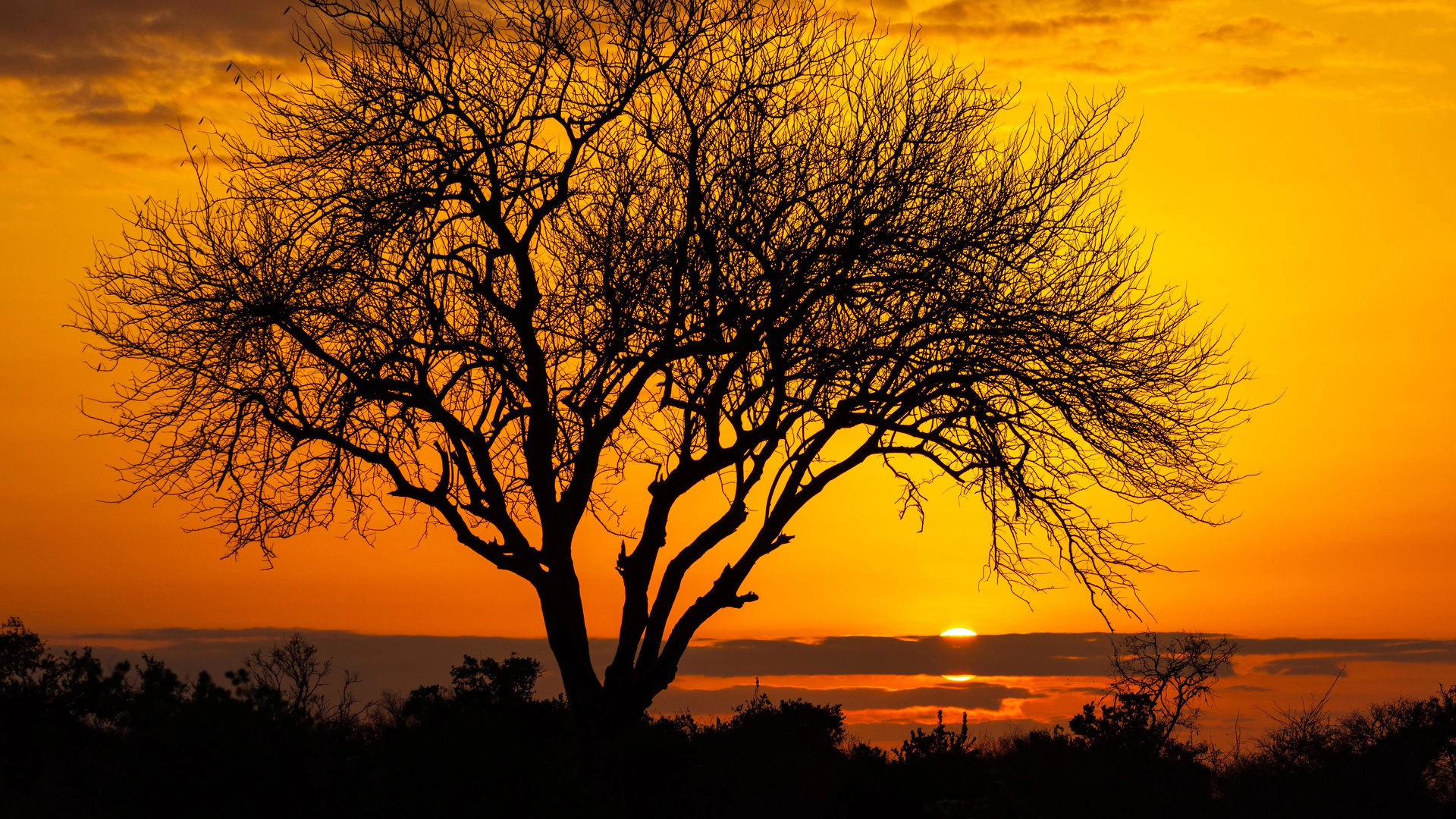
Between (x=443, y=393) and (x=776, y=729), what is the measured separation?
8180 millimetres

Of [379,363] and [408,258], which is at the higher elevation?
[408,258]

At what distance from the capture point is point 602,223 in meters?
13.7

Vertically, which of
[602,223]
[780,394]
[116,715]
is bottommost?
[116,715]

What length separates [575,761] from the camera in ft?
30.9

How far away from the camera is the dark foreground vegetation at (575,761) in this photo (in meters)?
8.09

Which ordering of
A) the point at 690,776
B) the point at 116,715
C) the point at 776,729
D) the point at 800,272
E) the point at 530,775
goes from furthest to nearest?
the point at 776,729 < the point at 690,776 < the point at 800,272 < the point at 116,715 < the point at 530,775

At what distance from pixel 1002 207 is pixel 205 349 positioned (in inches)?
366

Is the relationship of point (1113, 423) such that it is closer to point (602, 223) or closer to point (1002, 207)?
point (1002, 207)

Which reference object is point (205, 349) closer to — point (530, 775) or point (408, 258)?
point (408, 258)

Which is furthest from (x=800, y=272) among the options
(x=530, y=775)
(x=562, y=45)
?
(x=530, y=775)

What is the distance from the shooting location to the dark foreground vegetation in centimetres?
809

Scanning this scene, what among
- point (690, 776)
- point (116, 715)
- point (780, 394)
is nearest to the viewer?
point (116, 715)

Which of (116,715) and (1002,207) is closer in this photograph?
(116,715)

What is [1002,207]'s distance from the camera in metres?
13.9
